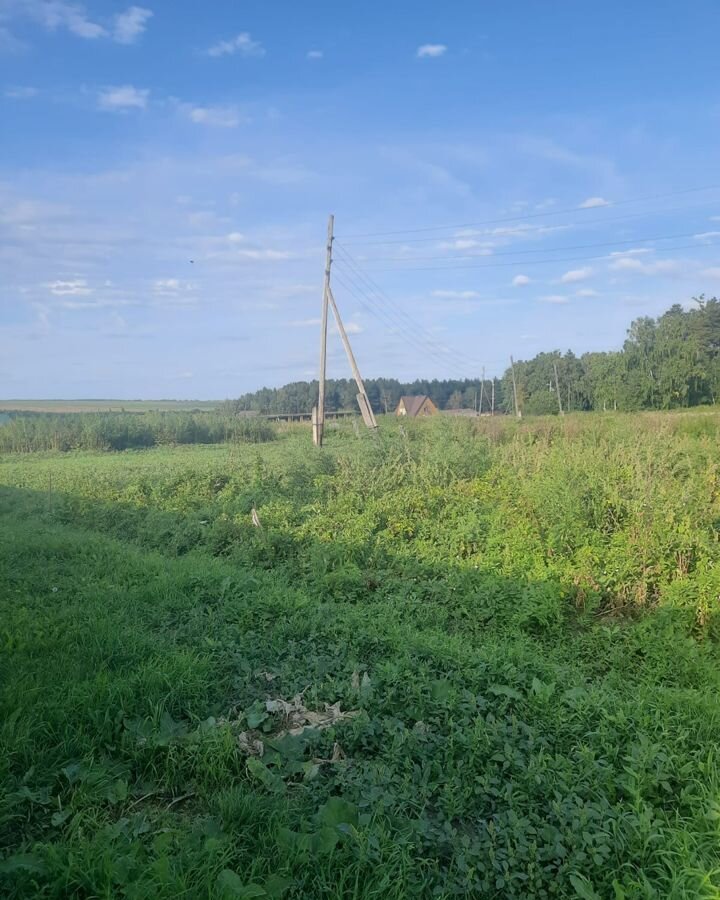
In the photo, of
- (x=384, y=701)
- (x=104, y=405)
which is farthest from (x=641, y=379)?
(x=104, y=405)

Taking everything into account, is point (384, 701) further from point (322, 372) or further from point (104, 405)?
point (104, 405)

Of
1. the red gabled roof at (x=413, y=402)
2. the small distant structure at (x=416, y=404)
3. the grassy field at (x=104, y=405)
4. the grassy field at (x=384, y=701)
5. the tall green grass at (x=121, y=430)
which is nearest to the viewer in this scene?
the grassy field at (x=384, y=701)

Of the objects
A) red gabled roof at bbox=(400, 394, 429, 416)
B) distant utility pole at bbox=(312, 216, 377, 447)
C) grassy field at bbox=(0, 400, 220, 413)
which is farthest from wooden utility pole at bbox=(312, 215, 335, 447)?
grassy field at bbox=(0, 400, 220, 413)

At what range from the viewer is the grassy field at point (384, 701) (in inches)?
88.7

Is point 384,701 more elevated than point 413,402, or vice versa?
point 413,402

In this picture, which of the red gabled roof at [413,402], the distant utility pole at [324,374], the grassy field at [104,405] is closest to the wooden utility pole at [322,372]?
the distant utility pole at [324,374]

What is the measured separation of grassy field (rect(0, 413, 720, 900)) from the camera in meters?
2.25

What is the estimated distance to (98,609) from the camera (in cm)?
478

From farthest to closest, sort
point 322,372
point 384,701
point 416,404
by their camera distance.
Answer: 1. point 416,404
2. point 322,372
3. point 384,701

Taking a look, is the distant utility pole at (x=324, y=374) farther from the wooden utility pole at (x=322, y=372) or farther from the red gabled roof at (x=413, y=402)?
the red gabled roof at (x=413, y=402)

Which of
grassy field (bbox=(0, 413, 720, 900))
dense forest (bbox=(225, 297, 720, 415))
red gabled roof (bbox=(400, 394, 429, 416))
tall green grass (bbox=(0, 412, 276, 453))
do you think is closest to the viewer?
grassy field (bbox=(0, 413, 720, 900))

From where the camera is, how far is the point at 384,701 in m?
3.34

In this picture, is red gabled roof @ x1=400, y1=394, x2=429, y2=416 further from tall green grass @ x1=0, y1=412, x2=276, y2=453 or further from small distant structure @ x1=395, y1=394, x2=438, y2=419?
tall green grass @ x1=0, y1=412, x2=276, y2=453

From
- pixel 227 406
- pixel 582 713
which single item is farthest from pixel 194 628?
pixel 227 406
